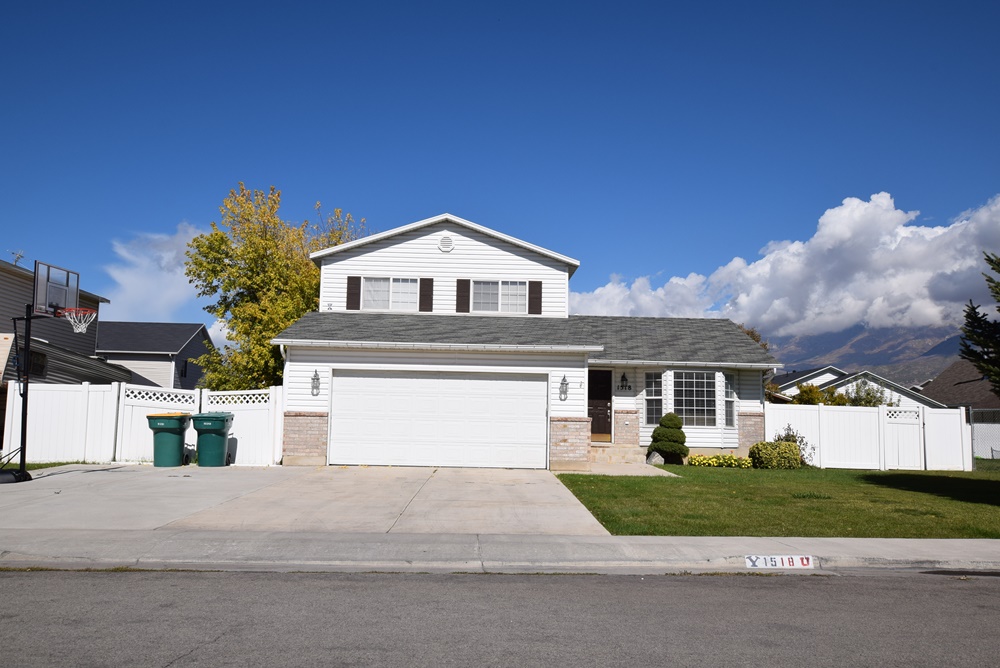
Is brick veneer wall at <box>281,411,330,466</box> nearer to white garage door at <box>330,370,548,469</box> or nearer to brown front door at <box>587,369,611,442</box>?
white garage door at <box>330,370,548,469</box>

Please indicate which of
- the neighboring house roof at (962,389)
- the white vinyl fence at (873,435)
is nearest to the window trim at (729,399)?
the white vinyl fence at (873,435)

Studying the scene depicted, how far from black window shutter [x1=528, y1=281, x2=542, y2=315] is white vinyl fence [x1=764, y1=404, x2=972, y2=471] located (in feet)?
25.4

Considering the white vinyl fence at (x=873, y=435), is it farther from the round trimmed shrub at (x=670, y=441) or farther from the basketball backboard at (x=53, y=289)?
the basketball backboard at (x=53, y=289)

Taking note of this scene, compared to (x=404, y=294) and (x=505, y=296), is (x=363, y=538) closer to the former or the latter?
(x=404, y=294)

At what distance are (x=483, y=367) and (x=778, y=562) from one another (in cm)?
1065

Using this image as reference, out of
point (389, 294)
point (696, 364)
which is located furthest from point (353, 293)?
point (696, 364)

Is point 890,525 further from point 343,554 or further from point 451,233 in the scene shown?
point 451,233

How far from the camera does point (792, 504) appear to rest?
13.2 metres

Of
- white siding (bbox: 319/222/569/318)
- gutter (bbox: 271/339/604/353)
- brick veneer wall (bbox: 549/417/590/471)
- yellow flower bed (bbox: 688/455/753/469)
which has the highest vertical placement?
→ white siding (bbox: 319/222/569/318)

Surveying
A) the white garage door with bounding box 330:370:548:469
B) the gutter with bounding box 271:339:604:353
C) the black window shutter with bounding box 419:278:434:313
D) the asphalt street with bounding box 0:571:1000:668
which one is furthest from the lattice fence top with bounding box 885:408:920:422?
the asphalt street with bounding box 0:571:1000:668

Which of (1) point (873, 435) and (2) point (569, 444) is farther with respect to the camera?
(1) point (873, 435)

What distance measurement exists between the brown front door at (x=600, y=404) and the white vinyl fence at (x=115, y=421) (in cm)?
966

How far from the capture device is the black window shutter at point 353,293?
22.0m

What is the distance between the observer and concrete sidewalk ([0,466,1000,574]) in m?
8.49
